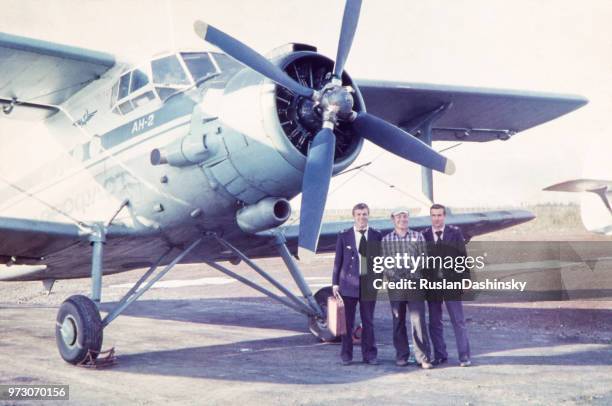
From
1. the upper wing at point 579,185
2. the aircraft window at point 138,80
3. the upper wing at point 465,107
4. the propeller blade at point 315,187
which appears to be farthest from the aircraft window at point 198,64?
the upper wing at point 579,185

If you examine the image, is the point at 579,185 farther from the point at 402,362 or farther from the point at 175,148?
the point at 175,148

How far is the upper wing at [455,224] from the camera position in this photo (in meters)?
10.3

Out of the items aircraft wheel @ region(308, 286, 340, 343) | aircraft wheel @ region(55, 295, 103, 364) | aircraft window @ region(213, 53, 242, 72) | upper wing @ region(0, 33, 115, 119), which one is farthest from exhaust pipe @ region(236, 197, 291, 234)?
upper wing @ region(0, 33, 115, 119)

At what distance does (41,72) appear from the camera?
30.5ft

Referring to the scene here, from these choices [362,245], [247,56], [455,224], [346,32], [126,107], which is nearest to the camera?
[247,56]

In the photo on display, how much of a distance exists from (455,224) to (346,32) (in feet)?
15.7

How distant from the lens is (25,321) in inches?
480

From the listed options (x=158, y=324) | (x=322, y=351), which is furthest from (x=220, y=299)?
(x=322, y=351)

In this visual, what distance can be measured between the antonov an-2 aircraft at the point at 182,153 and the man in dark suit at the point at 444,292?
3.75 ft

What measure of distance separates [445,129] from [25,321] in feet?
29.9

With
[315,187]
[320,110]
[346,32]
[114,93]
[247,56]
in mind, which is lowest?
[315,187]

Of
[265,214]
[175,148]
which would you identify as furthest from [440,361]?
[175,148]

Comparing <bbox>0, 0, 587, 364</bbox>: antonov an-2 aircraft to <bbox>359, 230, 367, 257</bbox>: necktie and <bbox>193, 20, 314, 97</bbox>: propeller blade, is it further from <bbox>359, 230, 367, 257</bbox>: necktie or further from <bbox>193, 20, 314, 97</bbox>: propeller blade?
<bbox>359, 230, 367, 257</bbox>: necktie

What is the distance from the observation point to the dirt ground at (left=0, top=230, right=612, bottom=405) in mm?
5492
